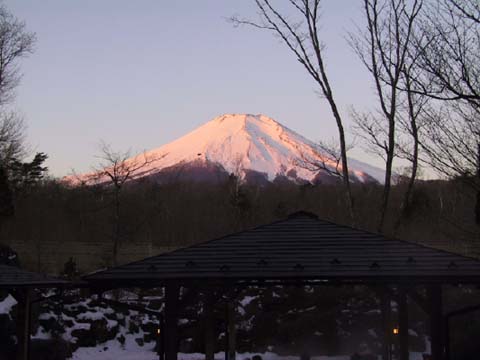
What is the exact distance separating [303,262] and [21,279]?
6.21 meters

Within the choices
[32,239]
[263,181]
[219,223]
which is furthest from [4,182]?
[263,181]

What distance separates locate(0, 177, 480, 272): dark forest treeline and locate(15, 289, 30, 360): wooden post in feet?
41.9

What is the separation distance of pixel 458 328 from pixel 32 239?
19322 mm

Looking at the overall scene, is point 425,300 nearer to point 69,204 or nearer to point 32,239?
point 32,239

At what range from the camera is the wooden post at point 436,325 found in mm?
9244

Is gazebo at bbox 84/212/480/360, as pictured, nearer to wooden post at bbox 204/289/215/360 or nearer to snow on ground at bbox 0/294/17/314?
wooden post at bbox 204/289/215/360

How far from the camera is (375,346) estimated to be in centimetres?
2044

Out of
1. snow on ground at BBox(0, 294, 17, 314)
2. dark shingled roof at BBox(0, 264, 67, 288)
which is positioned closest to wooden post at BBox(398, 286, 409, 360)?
dark shingled roof at BBox(0, 264, 67, 288)

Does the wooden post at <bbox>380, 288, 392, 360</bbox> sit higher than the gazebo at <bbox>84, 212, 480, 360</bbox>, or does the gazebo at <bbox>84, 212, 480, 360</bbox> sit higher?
the gazebo at <bbox>84, 212, 480, 360</bbox>

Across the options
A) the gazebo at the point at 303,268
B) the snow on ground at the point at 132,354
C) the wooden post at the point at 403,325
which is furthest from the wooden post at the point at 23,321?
the wooden post at the point at 403,325

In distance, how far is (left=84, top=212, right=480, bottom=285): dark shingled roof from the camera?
9023 mm

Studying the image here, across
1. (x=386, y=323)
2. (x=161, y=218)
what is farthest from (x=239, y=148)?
(x=386, y=323)

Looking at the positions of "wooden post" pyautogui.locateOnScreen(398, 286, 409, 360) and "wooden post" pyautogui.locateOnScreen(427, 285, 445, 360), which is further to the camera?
"wooden post" pyautogui.locateOnScreen(398, 286, 409, 360)

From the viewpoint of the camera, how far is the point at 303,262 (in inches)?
369
